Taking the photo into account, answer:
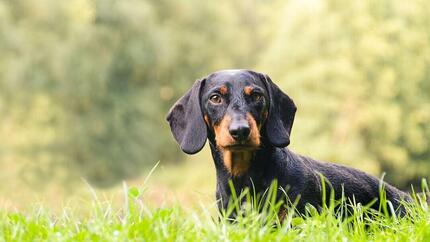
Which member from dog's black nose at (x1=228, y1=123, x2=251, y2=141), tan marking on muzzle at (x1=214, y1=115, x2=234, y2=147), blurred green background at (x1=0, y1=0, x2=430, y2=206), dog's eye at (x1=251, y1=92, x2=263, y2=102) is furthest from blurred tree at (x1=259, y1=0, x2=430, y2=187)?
dog's black nose at (x1=228, y1=123, x2=251, y2=141)

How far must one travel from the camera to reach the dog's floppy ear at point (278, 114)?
5.34m

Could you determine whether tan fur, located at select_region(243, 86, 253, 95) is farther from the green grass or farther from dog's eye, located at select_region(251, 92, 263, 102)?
the green grass

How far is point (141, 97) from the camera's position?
107 feet

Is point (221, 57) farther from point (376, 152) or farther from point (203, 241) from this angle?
point (203, 241)

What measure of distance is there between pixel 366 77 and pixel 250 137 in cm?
2539

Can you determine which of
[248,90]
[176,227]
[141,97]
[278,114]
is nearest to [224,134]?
[248,90]

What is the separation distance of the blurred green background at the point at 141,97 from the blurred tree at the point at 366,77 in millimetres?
43

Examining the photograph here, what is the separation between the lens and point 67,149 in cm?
3061

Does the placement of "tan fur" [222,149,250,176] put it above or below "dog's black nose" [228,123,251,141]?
below

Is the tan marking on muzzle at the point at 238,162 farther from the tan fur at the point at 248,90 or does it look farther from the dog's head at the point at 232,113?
the tan fur at the point at 248,90

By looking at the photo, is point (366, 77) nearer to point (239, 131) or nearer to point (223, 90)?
point (223, 90)

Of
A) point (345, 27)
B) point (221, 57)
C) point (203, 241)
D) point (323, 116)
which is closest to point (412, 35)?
point (345, 27)

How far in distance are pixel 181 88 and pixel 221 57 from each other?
7.34ft

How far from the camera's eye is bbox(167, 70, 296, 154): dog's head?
5.07 meters
